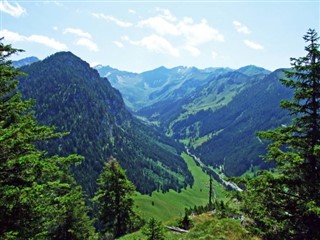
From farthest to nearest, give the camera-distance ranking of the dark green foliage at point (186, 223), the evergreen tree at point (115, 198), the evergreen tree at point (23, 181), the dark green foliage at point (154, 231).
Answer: the dark green foliage at point (186, 223) < the evergreen tree at point (115, 198) < the dark green foliage at point (154, 231) < the evergreen tree at point (23, 181)

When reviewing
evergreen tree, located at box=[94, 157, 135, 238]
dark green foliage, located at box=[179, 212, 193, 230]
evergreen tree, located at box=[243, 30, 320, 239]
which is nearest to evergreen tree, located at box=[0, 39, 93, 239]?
evergreen tree, located at box=[243, 30, 320, 239]

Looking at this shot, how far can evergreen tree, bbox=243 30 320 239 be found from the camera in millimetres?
18703

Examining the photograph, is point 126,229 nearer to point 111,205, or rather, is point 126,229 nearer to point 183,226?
point 111,205

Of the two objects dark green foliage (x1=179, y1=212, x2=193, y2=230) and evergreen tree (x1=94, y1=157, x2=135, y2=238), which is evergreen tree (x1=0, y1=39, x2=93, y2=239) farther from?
dark green foliage (x1=179, y1=212, x2=193, y2=230)

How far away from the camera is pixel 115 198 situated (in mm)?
53094

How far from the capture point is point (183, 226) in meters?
55.2

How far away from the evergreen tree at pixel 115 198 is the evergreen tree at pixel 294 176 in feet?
116

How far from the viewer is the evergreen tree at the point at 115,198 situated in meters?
52.9

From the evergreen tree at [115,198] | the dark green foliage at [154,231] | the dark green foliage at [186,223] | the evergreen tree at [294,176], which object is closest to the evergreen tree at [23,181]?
the evergreen tree at [294,176]

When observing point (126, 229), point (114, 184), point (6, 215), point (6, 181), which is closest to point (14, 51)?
point (6, 181)

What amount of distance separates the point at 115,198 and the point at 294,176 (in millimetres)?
37888

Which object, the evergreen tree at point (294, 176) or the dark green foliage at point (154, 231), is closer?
the evergreen tree at point (294, 176)

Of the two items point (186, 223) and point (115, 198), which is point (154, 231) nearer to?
point (115, 198)

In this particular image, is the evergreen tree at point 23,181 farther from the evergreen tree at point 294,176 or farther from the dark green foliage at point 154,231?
the dark green foliage at point 154,231
